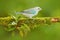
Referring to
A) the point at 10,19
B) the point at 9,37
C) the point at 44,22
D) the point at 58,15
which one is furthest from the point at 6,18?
the point at 58,15

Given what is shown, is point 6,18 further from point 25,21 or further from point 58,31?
point 58,31

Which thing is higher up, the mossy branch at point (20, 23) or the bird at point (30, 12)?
the bird at point (30, 12)

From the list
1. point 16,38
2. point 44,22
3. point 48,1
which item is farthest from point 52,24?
point 16,38

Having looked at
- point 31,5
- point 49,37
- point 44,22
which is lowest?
point 49,37

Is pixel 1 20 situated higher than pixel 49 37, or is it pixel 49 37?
pixel 1 20

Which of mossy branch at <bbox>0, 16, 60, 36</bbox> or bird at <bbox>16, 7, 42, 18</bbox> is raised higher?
bird at <bbox>16, 7, 42, 18</bbox>

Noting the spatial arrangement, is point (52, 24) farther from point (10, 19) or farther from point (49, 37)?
point (10, 19)
